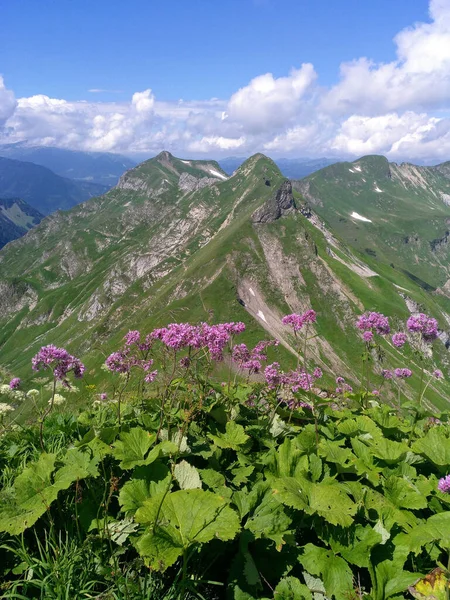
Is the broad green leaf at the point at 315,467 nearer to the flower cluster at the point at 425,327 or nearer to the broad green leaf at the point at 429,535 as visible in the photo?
the broad green leaf at the point at 429,535

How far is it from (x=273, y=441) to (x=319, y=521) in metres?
2.04

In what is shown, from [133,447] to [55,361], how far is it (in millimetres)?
2929

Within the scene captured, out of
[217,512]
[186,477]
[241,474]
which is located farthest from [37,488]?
[241,474]

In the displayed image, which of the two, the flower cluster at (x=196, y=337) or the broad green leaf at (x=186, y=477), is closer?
the broad green leaf at (x=186, y=477)

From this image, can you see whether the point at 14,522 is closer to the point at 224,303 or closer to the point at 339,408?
the point at 339,408

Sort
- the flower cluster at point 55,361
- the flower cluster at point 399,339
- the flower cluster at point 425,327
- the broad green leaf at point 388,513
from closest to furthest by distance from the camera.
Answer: the broad green leaf at point 388,513 → the flower cluster at point 55,361 → the flower cluster at point 425,327 → the flower cluster at point 399,339

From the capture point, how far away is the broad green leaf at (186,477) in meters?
5.19

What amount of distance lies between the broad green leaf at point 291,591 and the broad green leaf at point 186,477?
1.47 metres

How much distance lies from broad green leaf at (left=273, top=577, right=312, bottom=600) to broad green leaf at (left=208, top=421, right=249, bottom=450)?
2097mm

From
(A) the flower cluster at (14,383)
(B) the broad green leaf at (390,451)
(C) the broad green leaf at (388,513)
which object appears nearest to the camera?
(C) the broad green leaf at (388,513)

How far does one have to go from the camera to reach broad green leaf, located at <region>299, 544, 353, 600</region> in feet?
13.9

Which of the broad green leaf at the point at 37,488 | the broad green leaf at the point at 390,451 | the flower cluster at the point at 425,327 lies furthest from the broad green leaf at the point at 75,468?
the flower cluster at the point at 425,327

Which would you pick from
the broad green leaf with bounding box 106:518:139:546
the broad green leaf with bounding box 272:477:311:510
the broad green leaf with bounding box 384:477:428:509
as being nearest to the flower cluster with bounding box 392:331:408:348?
the broad green leaf with bounding box 384:477:428:509

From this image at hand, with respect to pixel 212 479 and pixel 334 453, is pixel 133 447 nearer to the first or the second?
pixel 212 479
